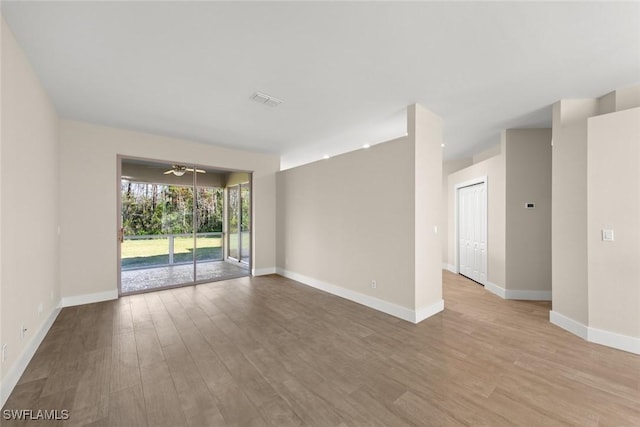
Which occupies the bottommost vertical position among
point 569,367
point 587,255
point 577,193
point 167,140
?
point 569,367

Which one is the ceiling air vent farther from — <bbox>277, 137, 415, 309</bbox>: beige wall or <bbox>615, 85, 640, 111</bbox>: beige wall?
<bbox>615, 85, 640, 111</bbox>: beige wall

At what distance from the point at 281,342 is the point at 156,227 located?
4.35 metres

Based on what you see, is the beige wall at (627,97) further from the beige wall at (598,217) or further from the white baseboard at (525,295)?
the white baseboard at (525,295)

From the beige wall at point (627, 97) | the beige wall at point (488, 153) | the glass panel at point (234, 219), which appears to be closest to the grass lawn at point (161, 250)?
→ the glass panel at point (234, 219)

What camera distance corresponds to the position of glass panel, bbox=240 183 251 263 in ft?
19.6

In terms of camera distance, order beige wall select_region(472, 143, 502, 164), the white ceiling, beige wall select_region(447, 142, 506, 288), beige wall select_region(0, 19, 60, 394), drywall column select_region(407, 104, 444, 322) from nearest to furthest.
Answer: the white ceiling < beige wall select_region(0, 19, 60, 394) < drywall column select_region(407, 104, 444, 322) < beige wall select_region(447, 142, 506, 288) < beige wall select_region(472, 143, 502, 164)

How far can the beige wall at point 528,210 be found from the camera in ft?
13.7

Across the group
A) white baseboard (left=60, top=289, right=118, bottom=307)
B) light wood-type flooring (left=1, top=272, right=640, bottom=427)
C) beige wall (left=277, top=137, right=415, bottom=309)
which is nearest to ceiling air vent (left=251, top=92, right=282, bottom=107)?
beige wall (left=277, top=137, right=415, bottom=309)

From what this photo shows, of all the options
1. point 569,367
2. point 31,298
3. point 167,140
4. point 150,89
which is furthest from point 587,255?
point 167,140

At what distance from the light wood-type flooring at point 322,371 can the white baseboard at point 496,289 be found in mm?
664

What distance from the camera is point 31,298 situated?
2516 mm

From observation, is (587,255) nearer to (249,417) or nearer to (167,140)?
(249,417)

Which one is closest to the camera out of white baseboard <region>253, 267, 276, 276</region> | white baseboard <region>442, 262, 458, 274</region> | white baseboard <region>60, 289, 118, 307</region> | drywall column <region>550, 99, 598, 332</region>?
drywall column <region>550, 99, 598, 332</region>

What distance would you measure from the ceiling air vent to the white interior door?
4.39 m
